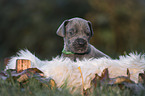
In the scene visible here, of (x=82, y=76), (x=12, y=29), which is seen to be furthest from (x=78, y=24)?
(x=12, y=29)

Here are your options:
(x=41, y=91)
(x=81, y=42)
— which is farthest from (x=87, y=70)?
(x=81, y=42)

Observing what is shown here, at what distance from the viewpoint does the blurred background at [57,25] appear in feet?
14.4

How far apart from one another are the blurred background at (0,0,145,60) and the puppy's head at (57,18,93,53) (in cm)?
130

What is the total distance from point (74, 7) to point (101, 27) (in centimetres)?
67

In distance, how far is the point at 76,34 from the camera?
2.97 metres

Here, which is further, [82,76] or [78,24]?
[78,24]

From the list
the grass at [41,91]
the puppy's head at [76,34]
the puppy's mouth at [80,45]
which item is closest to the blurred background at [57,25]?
the puppy's head at [76,34]

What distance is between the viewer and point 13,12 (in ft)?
15.0

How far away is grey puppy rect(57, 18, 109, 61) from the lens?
112 inches

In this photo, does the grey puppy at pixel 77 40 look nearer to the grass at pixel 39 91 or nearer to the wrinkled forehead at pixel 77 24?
the wrinkled forehead at pixel 77 24

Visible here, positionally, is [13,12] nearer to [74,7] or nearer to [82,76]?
[74,7]

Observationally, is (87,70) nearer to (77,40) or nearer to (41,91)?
(41,91)

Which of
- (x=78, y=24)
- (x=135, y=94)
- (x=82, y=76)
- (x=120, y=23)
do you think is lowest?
(x=135, y=94)

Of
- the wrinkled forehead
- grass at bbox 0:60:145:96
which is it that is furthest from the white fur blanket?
the wrinkled forehead
